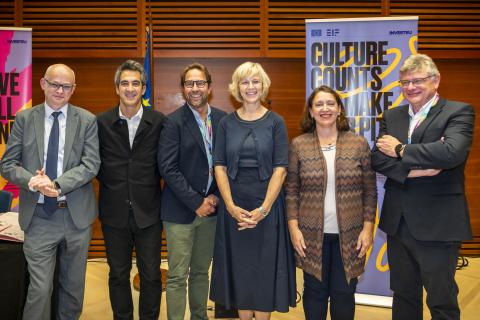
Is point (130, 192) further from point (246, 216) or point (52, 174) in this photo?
point (246, 216)

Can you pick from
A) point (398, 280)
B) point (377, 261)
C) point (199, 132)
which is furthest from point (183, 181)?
point (377, 261)

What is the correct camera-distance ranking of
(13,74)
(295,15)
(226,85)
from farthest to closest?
(226,85)
(295,15)
(13,74)

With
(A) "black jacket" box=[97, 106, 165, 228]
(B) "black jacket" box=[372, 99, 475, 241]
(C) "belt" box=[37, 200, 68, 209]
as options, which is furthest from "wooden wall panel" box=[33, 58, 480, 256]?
(B) "black jacket" box=[372, 99, 475, 241]

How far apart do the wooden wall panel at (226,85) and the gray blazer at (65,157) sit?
246 cm

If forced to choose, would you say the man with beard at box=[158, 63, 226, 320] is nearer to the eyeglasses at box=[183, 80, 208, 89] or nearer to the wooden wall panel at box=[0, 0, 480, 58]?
the eyeglasses at box=[183, 80, 208, 89]

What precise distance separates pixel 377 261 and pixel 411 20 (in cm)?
208

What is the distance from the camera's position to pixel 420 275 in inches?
86.7

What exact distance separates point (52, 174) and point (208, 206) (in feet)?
3.09

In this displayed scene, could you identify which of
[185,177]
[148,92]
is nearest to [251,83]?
[185,177]

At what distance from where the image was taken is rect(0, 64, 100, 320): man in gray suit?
2326 mm

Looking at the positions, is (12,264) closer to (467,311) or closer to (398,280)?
(398,280)

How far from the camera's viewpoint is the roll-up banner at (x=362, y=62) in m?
3.36

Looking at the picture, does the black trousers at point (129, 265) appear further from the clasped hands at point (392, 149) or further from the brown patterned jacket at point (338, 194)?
the clasped hands at point (392, 149)

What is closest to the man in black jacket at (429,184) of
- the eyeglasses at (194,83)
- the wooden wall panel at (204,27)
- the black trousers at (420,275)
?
the black trousers at (420,275)
